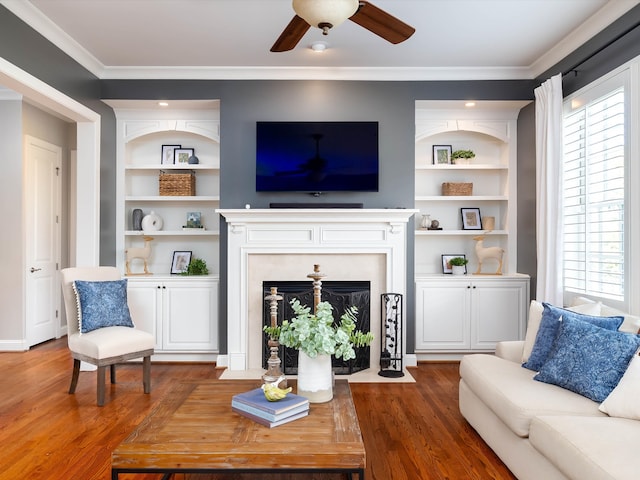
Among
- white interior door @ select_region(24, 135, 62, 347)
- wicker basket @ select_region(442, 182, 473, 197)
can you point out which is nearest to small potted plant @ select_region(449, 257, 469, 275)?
wicker basket @ select_region(442, 182, 473, 197)

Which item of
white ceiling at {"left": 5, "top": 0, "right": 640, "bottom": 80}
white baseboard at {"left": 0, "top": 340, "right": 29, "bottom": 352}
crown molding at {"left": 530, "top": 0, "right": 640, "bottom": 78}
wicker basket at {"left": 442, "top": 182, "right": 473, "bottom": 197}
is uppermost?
white ceiling at {"left": 5, "top": 0, "right": 640, "bottom": 80}

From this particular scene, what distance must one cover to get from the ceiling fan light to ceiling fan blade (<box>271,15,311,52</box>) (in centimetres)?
32

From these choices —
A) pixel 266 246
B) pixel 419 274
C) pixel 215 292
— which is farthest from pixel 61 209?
pixel 419 274

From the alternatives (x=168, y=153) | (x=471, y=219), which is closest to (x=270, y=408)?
(x=471, y=219)

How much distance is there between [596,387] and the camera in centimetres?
231

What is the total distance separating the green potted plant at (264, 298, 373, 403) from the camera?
2.25 meters

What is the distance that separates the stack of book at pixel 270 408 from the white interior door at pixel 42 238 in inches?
168

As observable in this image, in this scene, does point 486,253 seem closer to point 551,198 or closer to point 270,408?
point 551,198

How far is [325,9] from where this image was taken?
6.86 ft

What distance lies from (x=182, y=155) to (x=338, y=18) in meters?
3.28

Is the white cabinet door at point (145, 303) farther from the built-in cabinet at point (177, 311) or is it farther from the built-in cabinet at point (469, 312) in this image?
the built-in cabinet at point (469, 312)

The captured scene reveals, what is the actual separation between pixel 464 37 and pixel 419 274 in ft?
7.66

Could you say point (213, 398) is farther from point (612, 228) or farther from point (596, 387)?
point (612, 228)

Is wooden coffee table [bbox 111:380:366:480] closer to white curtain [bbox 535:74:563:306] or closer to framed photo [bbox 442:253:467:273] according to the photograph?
white curtain [bbox 535:74:563:306]
